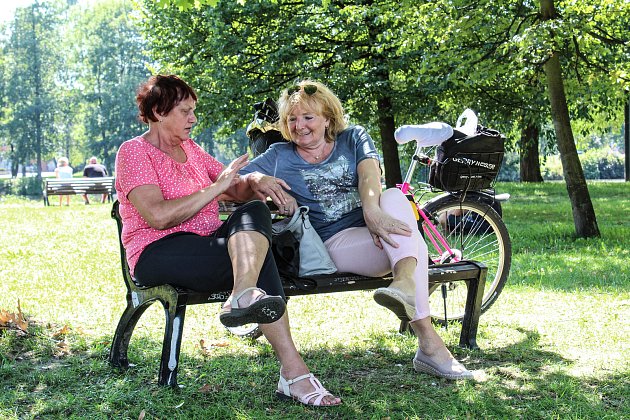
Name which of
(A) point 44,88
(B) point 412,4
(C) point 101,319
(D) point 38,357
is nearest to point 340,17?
(B) point 412,4

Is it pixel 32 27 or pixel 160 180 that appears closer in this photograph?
pixel 160 180

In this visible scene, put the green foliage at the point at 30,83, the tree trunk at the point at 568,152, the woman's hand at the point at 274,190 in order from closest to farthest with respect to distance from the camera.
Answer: the woman's hand at the point at 274,190
the tree trunk at the point at 568,152
the green foliage at the point at 30,83

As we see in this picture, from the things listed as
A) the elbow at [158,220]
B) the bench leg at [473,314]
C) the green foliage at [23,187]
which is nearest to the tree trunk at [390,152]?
the bench leg at [473,314]

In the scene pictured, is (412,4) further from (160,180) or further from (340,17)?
(160,180)

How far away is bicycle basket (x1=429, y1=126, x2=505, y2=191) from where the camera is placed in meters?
4.88

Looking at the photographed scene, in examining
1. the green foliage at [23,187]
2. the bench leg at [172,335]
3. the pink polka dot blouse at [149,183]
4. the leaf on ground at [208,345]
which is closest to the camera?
the bench leg at [172,335]

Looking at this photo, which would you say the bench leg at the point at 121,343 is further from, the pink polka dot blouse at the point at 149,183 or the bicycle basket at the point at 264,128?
the bicycle basket at the point at 264,128

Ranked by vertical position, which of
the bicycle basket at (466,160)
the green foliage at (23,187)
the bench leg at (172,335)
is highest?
the bicycle basket at (466,160)

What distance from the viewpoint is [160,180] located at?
3.95 metres

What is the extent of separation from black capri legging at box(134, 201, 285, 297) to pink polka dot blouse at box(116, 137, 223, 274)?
0.33ft

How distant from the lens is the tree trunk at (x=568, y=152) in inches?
386

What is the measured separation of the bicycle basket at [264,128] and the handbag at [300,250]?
1.08m

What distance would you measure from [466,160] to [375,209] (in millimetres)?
1043

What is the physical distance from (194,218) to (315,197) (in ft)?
2.24
